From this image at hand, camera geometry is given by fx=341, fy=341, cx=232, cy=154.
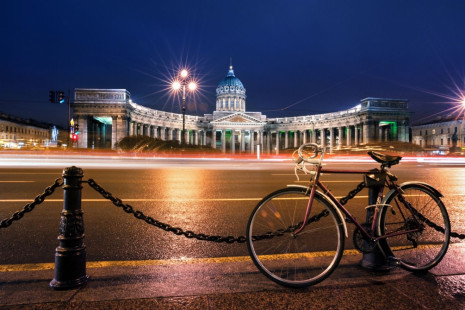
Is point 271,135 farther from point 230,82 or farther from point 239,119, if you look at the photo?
point 230,82

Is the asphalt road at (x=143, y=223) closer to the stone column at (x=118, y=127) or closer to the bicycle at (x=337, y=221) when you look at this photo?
the bicycle at (x=337, y=221)

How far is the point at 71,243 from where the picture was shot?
10.1 feet

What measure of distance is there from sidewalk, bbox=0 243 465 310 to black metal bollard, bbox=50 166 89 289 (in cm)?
10

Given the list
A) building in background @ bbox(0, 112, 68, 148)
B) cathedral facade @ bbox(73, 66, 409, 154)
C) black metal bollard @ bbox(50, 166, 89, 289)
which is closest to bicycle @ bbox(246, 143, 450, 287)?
black metal bollard @ bbox(50, 166, 89, 289)

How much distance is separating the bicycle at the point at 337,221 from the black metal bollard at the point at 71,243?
1.55 meters

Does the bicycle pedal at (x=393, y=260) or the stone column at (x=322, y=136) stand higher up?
the stone column at (x=322, y=136)

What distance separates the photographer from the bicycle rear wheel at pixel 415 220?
134 inches

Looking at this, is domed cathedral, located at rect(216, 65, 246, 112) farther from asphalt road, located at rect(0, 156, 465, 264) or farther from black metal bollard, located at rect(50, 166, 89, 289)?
black metal bollard, located at rect(50, 166, 89, 289)

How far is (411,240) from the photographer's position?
3674 millimetres

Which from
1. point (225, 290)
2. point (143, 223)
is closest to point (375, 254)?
point (225, 290)

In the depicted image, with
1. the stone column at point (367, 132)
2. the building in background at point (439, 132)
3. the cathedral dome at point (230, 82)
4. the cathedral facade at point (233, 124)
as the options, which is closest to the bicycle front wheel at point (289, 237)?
the cathedral facade at point (233, 124)

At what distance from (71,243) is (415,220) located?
3.41m

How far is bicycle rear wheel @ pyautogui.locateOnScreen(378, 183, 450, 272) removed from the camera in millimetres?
3416

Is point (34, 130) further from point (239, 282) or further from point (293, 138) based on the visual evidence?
point (239, 282)
